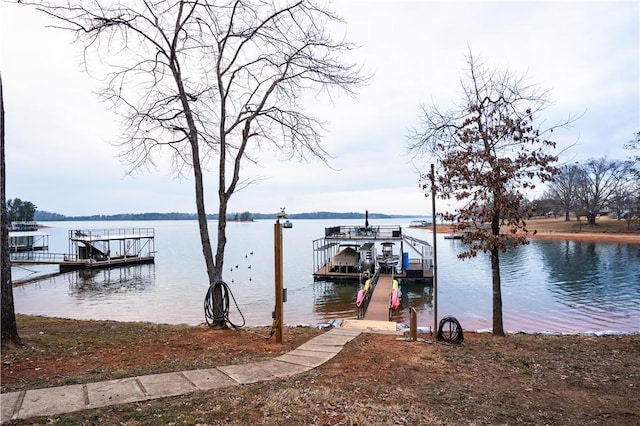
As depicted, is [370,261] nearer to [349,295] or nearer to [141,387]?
[349,295]

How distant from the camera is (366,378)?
18.1 feet

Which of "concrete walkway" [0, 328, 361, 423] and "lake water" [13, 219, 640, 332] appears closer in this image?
"concrete walkway" [0, 328, 361, 423]

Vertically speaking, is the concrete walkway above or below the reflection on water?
above

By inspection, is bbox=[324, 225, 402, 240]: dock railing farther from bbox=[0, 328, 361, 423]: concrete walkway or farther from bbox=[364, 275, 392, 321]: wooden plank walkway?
bbox=[0, 328, 361, 423]: concrete walkway

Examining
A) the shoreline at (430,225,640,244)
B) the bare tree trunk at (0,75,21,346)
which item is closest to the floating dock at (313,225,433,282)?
the bare tree trunk at (0,75,21,346)

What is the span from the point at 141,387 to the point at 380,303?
14.5 metres

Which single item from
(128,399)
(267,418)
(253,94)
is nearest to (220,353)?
(128,399)

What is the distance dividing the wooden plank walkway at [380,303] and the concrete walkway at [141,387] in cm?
955

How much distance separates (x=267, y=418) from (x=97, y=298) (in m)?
23.8

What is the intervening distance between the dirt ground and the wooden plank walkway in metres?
7.09

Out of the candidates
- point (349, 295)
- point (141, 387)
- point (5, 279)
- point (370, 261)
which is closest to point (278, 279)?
point (141, 387)

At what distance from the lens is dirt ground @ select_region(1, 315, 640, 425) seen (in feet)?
13.5

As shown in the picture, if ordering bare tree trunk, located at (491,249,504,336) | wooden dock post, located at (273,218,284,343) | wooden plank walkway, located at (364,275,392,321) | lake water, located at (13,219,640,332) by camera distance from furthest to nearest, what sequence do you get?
1. lake water, located at (13,219,640,332)
2. wooden plank walkway, located at (364,275,392,321)
3. bare tree trunk, located at (491,249,504,336)
4. wooden dock post, located at (273,218,284,343)

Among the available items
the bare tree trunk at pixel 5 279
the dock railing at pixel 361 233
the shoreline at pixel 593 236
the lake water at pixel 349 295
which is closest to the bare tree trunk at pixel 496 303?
the lake water at pixel 349 295
